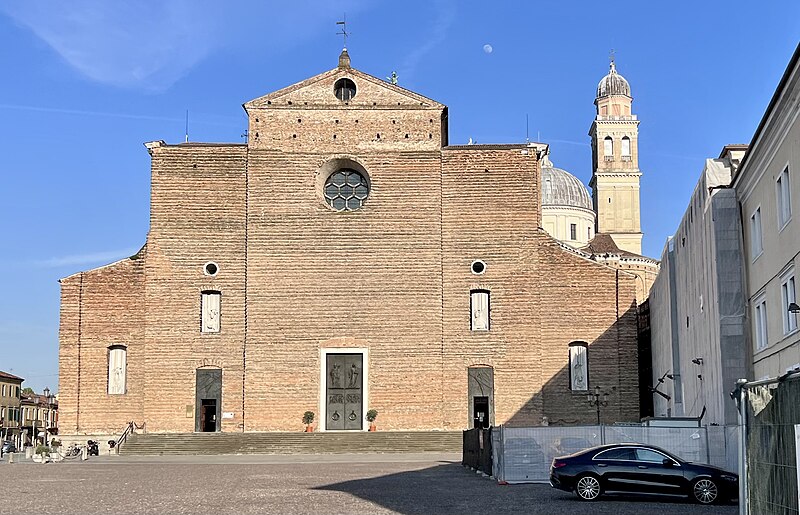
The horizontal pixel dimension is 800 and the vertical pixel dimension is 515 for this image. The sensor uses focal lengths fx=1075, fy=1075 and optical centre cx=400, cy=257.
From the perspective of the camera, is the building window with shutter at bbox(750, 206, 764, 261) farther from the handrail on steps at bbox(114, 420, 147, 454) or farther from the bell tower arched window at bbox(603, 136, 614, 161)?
the bell tower arched window at bbox(603, 136, 614, 161)

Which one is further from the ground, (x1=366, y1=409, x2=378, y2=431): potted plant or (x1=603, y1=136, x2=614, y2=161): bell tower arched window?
(x1=603, y1=136, x2=614, y2=161): bell tower arched window

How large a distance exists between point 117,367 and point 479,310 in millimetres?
14696

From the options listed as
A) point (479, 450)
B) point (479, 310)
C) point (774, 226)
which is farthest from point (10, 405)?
point (774, 226)

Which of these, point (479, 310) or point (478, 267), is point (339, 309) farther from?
point (478, 267)

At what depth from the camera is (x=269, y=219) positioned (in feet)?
143

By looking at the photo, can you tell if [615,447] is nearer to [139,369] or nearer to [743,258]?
[743,258]

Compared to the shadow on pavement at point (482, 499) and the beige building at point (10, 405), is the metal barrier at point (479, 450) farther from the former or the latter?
the beige building at point (10, 405)

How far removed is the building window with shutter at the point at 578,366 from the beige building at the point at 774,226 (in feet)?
67.5

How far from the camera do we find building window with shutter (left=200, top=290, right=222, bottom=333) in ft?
141

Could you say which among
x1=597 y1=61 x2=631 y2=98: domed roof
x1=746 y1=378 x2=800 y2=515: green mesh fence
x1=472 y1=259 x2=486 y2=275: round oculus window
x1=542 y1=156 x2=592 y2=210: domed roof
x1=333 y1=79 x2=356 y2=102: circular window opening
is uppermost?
x1=597 y1=61 x2=631 y2=98: domed roof

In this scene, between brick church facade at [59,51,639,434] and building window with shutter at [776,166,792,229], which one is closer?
building window with shutter at [776,166,792,229]

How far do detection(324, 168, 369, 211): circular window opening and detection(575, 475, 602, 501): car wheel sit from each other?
26489 millimetres

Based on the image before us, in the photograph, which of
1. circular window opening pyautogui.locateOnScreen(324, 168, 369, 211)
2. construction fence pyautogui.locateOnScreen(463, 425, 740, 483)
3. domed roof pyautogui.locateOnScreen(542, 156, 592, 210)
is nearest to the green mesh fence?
construction fence pyautogui.locateOnScreen(463, 425, 740, 483)

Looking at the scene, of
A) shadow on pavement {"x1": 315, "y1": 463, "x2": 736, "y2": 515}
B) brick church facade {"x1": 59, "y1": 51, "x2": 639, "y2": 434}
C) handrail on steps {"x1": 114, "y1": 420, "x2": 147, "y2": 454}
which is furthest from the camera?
brick church facade {"x1": 59, "y1": 51, "x2": 639, "y2": 434}
